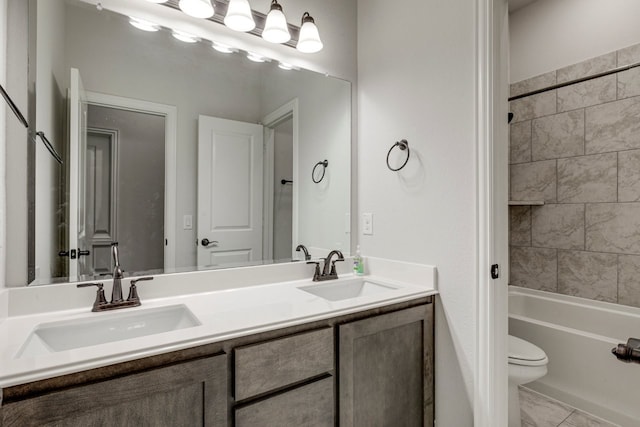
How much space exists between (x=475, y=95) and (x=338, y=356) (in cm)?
114

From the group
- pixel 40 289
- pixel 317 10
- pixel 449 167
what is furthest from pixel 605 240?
pixel 40 289

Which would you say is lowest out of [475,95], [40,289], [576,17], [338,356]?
[338,356]

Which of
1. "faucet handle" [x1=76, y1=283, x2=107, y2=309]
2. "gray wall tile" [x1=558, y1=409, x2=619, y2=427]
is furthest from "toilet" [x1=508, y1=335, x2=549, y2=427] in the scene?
"faucet handle" [x1=76, y1=283, x2=107, y2=309]

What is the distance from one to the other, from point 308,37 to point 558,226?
6.99 ft

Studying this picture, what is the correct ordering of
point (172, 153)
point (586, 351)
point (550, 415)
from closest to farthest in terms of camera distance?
point (172, 153) → point (550, 415) → point (586, 351)

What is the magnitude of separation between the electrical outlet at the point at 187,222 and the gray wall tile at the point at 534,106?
252cm

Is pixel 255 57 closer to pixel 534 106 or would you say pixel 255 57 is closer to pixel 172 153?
pixel 172 153

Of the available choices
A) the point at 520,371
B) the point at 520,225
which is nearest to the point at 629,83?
the point at 520,225

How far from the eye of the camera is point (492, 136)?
1.27 m

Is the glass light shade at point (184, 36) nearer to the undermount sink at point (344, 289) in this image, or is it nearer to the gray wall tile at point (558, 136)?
the undermount sink at point (344, 289)

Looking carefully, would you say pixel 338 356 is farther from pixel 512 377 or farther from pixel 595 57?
pixel 595 57

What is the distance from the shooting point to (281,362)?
3.34 feet

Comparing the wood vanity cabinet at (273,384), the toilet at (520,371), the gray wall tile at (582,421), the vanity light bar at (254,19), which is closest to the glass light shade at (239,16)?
the vanity light bar at (254,19)

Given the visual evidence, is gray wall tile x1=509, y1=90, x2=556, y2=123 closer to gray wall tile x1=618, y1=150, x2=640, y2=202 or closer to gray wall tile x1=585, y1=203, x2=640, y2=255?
gray wall tile x1=618, y1=150, x2=640, y2=202
